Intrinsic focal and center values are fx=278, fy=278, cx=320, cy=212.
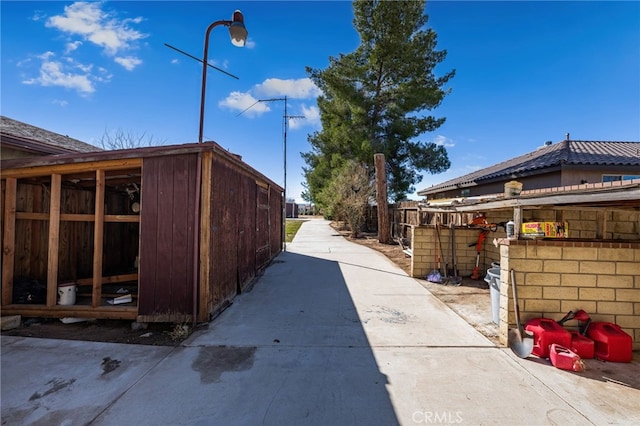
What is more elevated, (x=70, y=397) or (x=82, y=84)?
(x=82, y=84)

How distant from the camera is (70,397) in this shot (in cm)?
236

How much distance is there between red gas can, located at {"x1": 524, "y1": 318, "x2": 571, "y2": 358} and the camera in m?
3.07

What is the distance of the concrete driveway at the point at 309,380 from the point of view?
7.04ft

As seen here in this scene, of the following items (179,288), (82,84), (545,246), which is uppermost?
(82,84)

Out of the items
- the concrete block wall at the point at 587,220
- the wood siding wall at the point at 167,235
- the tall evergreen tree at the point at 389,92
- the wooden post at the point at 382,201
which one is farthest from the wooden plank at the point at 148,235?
the tall evergreen tree at the point at 389,92

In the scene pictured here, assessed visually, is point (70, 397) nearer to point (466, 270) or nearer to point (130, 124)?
point (466, 270)

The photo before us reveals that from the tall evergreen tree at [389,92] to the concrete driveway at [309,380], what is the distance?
1428 centimetres

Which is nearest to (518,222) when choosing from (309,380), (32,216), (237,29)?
(309,380)

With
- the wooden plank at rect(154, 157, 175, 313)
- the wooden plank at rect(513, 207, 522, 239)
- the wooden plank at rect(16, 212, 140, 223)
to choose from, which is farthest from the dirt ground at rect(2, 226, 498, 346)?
the wooden plank at rect(16, 212, 140, 223)

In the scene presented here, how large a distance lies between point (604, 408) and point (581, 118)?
1472 cm

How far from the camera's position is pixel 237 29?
521 cm

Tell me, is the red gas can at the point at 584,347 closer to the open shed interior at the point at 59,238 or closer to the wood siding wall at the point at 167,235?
the wood siding wall at the point at 167,235

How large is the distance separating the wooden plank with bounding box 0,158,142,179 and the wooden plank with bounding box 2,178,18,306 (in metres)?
0.18

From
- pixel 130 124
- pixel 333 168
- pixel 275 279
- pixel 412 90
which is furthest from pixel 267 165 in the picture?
pixel 275 279
